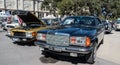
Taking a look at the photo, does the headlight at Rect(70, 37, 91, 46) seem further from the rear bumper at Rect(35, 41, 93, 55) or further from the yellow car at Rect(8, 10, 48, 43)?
the yellow car at Rect(8, 10, 48, 43)

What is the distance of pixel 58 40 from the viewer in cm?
759

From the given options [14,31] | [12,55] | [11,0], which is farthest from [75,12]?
[11,0]

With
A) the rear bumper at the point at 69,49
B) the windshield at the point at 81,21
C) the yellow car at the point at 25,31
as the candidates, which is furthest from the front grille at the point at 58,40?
the yellow car at the point at 25,31

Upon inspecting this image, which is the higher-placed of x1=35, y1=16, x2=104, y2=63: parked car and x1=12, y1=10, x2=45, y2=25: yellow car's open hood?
x1=12, y1=10, x2=45, y2=25: yellow car's open hood

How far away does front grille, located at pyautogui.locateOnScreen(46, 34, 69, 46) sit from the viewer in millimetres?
7448

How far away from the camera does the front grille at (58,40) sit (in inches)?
293

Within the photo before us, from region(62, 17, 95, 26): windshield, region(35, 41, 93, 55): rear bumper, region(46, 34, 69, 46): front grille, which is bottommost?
region(35, 41, 93, 55): rear bumper

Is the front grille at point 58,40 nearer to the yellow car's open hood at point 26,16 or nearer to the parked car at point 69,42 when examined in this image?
the parked car at point 69,42

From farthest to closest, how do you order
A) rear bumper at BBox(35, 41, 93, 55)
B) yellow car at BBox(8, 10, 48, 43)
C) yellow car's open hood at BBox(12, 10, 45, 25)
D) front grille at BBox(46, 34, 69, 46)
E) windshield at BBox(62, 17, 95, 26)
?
yellow car's open hood at BBox(12, 10, 45, 25) < yellow car at BBox(8, 10, 48, 43) < windshield at BBox(62, 17, 95, 26) < front grille at BBox(46, 34, 69, 46) < rear bumper at BBox(35, 41, 93, 55)

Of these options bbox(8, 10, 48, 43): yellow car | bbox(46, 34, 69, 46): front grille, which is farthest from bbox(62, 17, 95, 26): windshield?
bbox(8, 10, 48, 43): yellow car

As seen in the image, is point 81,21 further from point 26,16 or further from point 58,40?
point 26,16

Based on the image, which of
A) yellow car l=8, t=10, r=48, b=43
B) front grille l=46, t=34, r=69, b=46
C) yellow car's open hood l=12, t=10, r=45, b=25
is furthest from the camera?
yellow car's open hood l=12, t=10, r=45, b=25

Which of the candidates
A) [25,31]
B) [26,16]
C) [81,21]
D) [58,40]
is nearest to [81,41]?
[58,40]

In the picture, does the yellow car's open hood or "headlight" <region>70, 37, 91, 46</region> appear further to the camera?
the yellow car's open hood
